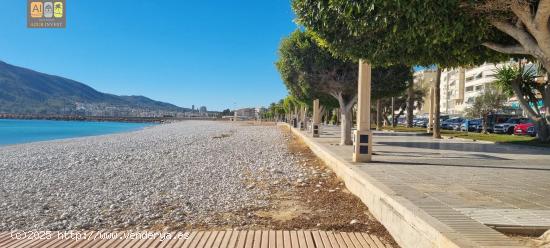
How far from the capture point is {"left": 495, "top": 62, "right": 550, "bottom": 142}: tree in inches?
870

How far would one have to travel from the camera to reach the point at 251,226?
6.32 m

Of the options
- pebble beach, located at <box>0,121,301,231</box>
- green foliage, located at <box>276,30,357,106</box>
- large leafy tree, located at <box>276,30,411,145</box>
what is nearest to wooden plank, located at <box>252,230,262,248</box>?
pebble beach, located at <box>0,121,301,231</box>

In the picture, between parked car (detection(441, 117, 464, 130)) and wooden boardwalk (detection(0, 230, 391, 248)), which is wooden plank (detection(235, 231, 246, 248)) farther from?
parked car (detection(441, 117, 464, 130))

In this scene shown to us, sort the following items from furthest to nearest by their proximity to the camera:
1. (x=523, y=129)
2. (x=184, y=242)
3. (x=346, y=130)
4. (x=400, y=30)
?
(x=523, y=129) → (x=346, y=130) → (x=400, y=30) → (x=184, y=242)

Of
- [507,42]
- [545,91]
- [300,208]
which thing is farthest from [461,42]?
[545,91]

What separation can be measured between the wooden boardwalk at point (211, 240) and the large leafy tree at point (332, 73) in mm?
13375

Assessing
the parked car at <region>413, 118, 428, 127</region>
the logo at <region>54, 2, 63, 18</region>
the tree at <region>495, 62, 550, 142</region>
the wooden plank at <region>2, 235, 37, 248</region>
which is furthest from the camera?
the parked car at <region>413, 118, 428, 127</region>

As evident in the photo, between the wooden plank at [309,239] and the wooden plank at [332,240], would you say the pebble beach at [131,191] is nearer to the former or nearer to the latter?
the wooden plank at [309,239]

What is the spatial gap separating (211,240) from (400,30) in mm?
3831

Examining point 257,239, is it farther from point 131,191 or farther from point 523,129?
point 523,129

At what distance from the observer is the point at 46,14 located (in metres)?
16.4

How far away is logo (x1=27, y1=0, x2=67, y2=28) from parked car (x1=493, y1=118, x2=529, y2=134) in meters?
33.4

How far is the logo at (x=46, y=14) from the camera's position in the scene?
15922 mm

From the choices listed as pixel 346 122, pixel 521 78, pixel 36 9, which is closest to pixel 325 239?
pixel 346 122
